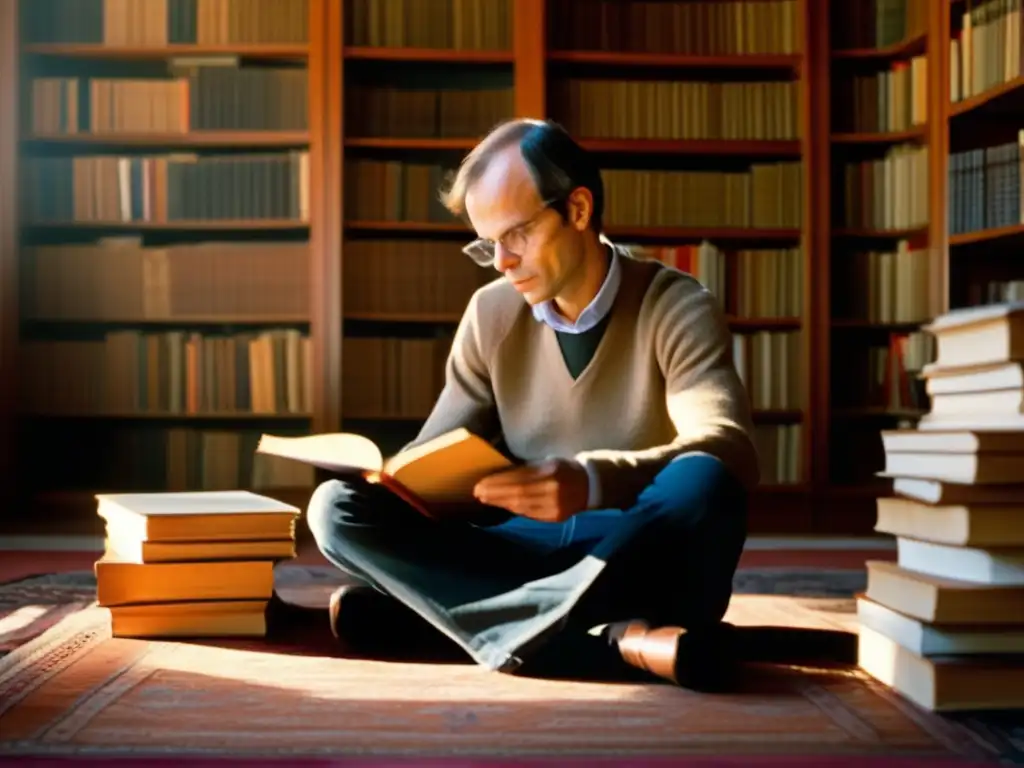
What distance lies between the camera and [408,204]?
418 centimetres

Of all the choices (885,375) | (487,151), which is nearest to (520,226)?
(487,151)

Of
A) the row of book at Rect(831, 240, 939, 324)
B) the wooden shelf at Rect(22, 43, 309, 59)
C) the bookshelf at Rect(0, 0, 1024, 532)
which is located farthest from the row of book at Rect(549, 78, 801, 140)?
the wooden shelf at Rect(22, 43, 309, 59)

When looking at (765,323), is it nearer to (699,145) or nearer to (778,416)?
(778,416)

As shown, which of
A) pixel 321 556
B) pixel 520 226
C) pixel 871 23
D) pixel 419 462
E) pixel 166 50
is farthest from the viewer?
pixel 871 23

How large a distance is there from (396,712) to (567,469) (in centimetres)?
33

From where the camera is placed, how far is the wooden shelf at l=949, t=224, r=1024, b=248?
361 cm

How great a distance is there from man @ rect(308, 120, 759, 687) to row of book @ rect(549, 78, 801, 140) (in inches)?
90.7

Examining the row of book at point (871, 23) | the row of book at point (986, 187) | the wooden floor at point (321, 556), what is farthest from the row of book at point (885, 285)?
the wooden floor at point (321, 556)

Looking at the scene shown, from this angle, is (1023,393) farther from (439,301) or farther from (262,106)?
(262,106)

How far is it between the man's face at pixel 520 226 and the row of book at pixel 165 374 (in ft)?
7.82

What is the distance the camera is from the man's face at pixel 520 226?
1.83 m

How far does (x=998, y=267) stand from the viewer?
399cm

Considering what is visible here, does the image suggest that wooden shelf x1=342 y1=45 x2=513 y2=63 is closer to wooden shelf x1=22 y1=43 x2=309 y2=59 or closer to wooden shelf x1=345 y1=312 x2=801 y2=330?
wooden shelf x1=22 y1=43 x2=309 y2=59

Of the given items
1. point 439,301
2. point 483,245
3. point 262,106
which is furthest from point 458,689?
point 262,106
